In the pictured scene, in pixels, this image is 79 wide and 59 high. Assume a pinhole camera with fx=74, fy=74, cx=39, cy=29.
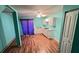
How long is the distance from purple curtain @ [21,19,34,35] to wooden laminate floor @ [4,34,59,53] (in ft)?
0.22

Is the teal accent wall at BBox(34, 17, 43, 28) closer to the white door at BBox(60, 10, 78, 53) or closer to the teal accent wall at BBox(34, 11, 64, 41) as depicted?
the teal accent wall at BBox(34, 11, 64, 41)

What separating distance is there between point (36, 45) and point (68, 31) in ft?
1.44

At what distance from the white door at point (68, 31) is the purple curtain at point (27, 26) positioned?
421 mm

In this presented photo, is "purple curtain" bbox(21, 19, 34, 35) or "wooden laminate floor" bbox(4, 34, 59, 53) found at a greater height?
"purple curtain" bbox(21, 19, 34, 35)

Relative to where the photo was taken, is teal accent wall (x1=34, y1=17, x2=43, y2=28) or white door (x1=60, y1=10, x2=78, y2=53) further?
teal accent wall (x1=34, y1=17, x2=43, y2=28)

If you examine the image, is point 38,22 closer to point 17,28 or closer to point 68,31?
point 17,28

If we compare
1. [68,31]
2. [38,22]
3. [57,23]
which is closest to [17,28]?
[38,22]

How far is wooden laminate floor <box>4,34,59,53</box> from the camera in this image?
90 centimetres

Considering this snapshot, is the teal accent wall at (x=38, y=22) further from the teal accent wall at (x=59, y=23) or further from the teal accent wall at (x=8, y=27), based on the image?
the teal accent wall at (x=8, y=27)

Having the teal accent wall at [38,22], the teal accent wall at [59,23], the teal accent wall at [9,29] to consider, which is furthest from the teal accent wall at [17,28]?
the teal accent wall at [59,23]

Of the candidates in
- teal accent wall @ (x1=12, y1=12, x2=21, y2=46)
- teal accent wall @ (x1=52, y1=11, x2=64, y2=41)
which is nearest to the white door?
teal accent wall @ (x1=52, y1=11, x2=64, y2=41)
